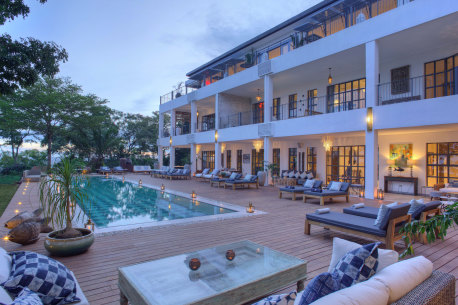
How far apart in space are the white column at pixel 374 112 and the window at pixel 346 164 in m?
3.51

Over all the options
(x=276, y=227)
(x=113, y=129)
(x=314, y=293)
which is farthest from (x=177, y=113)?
(x=314, y=293)

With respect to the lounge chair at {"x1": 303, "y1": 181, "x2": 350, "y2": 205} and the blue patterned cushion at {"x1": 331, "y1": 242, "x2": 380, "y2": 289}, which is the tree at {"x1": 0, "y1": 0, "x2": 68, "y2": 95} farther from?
the blue patterned cushion at {"x1": 331, "y1": 242, "x2": 380, "y2": 289}

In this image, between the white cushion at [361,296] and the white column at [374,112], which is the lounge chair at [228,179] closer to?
the white column at [374,112]

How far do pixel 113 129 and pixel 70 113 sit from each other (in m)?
4.79

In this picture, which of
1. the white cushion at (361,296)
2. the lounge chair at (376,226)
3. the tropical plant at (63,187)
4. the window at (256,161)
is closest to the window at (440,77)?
the lounge chair at (376,226)

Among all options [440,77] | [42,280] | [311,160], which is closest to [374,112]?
[440,77]

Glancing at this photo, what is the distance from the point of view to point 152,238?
5.13 m

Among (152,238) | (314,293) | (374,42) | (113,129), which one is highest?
(374,42)

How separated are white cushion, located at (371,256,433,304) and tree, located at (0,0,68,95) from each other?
1057 centimetres

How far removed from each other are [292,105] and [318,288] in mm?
15993

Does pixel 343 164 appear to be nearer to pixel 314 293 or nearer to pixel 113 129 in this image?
pixel 314 293

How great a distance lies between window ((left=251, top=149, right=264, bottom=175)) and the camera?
64.7 feet

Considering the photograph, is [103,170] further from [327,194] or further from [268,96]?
[327,194]

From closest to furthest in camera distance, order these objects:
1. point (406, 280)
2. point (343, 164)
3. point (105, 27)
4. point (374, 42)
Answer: point (406, 280), point (374, 42), point (343, 164), point (105, 27)
